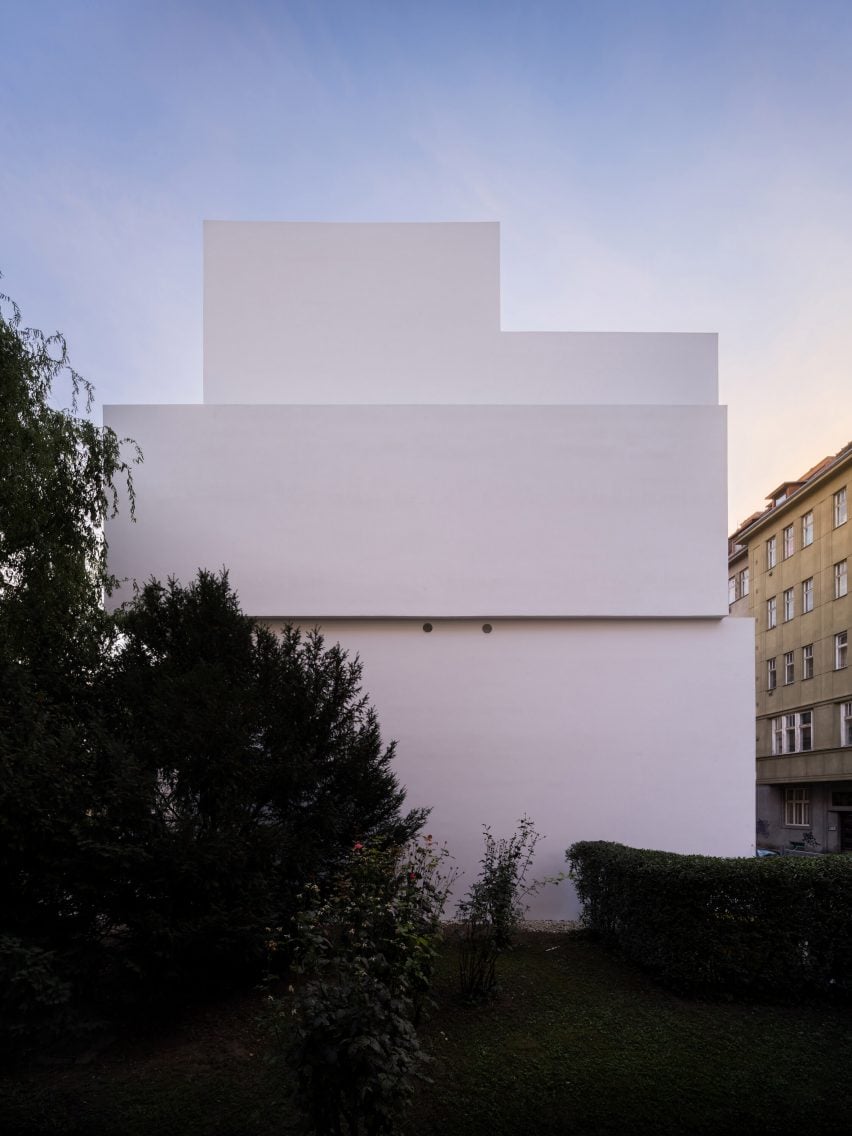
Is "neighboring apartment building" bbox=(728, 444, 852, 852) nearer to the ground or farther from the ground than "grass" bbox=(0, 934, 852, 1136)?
farther from the ground

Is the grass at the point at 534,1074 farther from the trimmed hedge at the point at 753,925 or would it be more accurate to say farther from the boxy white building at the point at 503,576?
the boxy white building at the point at 503,576

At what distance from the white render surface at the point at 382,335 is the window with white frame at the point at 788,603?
29309mm

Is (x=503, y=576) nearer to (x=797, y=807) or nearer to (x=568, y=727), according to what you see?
Answer: (x=568, y=727)

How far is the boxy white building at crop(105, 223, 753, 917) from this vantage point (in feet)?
38.8

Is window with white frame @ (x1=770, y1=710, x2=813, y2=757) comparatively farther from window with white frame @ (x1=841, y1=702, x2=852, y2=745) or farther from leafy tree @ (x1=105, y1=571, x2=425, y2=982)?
leafy tree @ (x1=105, y1=571, x2=425, y2=982)

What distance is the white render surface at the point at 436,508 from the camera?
1208cm

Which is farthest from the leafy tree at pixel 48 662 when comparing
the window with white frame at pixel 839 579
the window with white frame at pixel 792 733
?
the window with white frame at pixel 792 733

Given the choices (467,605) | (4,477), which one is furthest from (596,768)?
(4,477)

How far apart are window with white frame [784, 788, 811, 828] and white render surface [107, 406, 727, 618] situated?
30.8 meters

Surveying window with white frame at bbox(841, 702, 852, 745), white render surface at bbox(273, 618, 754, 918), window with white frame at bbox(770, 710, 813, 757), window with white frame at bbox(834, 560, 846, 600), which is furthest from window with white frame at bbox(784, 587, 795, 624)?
white render surface at bbox(273, 618, 754, 918)

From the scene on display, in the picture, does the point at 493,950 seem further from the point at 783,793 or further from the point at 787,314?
the point at 783,793

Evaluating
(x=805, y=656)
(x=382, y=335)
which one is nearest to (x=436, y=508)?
(x=382, y=335)

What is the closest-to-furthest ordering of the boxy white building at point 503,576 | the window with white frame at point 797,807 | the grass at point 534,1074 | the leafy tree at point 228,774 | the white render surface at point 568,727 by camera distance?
the grass at point 534,1074 → the leafy tree at point 228,774 → the white render surface at point 568,727 → the boxy white building at point 503,576 → the window with white frame at point 797,807

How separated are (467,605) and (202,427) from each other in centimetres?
501
